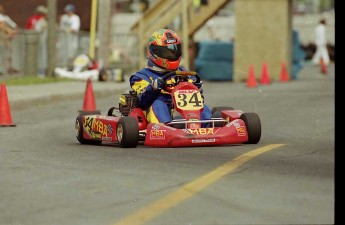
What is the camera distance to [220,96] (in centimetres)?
2611

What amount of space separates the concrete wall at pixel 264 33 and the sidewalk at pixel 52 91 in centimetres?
604

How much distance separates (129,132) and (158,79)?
0.85 metres

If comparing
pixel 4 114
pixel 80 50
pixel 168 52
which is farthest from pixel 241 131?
pixel 80 50

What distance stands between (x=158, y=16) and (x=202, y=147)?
24.7m

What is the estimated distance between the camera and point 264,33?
36.0 meters

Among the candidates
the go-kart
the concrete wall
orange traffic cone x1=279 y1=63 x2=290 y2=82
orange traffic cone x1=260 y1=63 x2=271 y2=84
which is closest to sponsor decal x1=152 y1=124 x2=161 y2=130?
the go-kart

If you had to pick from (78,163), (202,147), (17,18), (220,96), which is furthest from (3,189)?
(17,18)

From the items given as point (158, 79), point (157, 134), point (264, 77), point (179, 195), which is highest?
point (264, 77)

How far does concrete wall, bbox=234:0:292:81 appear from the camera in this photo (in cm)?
3581

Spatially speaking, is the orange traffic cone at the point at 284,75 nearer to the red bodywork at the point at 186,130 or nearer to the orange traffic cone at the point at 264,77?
the orange traffic cone at the point at 264,77

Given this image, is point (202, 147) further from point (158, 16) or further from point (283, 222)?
point (158, 16)

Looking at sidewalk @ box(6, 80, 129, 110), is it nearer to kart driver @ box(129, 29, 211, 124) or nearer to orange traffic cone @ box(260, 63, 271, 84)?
orange traffic cone @ box(260, 63, 271, 84)

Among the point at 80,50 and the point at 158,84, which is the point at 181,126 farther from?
the point at 80,50

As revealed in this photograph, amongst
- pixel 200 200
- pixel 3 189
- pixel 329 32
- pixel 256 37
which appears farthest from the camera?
pixel 329 32
